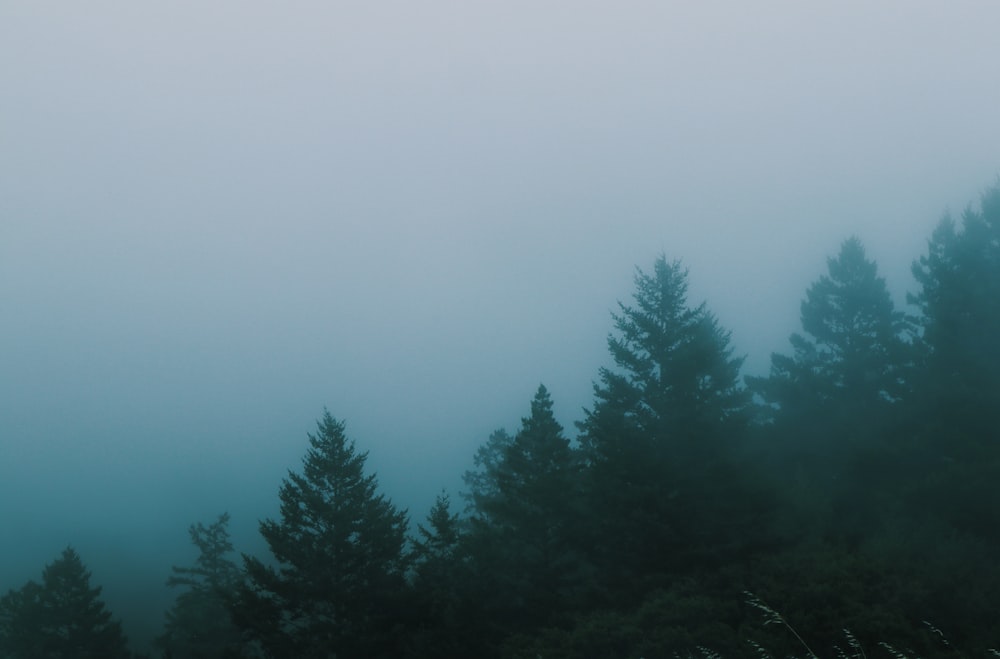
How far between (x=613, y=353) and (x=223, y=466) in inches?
7525

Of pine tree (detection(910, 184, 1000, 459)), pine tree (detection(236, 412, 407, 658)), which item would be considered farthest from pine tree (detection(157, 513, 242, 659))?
pine tree (detection(910, 184, 1000, 459))

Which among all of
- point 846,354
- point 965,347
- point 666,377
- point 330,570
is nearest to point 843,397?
point 846,354

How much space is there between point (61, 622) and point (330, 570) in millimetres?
22391

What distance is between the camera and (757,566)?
18.1 m

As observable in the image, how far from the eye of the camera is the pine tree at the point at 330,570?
25281mm

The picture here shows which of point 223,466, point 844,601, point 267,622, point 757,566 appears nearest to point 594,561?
point 757,566

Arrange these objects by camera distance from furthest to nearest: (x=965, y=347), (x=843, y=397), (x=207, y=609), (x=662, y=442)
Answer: (x=207, y=609) → (x=843, y=397) → (x=965, y=347) → (x=662, y=442)

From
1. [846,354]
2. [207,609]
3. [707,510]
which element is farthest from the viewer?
[207,609]

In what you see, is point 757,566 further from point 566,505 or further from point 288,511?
point 288,511

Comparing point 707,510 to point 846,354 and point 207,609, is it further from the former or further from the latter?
point 207,609

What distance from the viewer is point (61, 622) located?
38250mm

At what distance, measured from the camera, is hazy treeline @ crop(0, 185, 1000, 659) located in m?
16.0

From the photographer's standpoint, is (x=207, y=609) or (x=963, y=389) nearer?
(x=963, y=389)

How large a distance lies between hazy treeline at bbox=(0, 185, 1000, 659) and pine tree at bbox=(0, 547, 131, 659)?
601 inches
